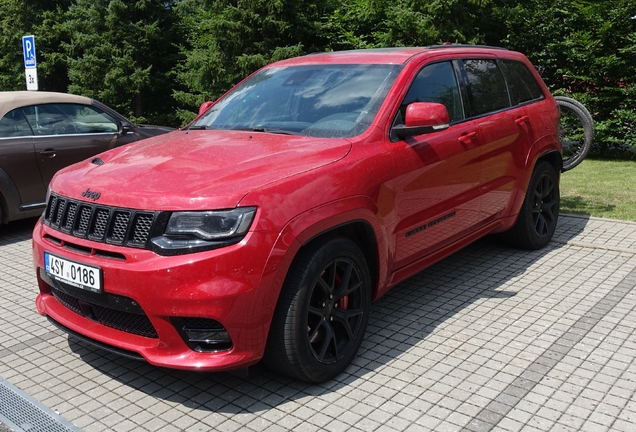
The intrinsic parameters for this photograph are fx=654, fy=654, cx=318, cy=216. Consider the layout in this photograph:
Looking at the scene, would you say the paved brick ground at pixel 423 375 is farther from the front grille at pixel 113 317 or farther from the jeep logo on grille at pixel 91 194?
the jeep logo on grille at pixel 91 194

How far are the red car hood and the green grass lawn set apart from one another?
17.3 feet

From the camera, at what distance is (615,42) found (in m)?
12.4

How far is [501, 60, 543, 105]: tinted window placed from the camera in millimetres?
5984

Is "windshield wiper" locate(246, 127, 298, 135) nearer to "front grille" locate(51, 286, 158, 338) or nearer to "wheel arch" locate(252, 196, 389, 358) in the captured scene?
"wheel arch" locate(252, 196, 389, 358)

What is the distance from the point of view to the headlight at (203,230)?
3273mm

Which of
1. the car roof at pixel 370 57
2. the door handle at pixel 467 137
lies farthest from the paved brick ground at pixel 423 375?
the car roof at pixel 370 57

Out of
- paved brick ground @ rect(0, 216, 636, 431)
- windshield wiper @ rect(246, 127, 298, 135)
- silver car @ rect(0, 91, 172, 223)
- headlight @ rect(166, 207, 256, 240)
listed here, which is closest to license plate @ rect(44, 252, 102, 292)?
headlight @ rect(166, 207, 256, 240)

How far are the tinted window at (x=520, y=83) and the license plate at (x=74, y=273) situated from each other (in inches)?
160

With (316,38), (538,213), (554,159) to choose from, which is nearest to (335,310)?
(538,213)

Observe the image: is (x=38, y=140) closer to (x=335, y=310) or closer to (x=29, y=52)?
(x=29, y=52)

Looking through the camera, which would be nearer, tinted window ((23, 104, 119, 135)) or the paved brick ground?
the paved brick ground

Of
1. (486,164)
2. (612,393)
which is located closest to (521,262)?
(486,164)

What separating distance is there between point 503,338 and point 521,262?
186 cm

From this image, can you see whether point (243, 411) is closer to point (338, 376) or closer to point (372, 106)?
point (338, 376)
